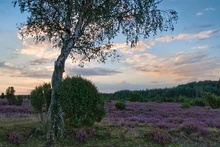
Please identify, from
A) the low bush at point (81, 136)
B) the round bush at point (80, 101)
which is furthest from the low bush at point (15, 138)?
the low bush at point (81, 136)

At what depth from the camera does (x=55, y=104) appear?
65.5 feet

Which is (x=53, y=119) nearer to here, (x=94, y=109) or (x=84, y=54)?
(x=94, y=109)

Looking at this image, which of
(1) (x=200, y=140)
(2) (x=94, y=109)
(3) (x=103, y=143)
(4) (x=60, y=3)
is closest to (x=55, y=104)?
(2) (x=94, y=109)

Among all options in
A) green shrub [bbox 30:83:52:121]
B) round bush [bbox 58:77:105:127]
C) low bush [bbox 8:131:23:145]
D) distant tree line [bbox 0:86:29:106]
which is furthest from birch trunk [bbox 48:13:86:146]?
distant tree line [bbox 0:86:29:106]

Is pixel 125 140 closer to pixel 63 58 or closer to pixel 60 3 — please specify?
pixel 63 58

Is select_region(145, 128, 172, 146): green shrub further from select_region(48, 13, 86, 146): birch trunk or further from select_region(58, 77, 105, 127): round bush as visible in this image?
select_region(48, 13, 86, 146): birch trunk

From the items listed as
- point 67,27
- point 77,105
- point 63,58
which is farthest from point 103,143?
point 67,27

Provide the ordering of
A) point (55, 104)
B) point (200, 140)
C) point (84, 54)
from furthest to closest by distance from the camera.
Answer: point (84, 54) < point (200, 140) < point (55, 104)

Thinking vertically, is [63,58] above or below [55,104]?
above

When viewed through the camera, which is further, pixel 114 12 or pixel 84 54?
pixel 84 54

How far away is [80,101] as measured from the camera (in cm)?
1970

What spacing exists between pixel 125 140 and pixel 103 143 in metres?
1.63

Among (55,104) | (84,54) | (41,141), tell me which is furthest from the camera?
(84,54)

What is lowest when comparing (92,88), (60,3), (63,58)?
(92,88)
